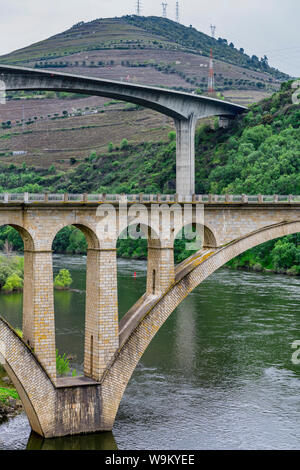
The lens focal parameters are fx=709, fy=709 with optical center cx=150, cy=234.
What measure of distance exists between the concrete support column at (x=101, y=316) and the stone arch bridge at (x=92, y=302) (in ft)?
0.14

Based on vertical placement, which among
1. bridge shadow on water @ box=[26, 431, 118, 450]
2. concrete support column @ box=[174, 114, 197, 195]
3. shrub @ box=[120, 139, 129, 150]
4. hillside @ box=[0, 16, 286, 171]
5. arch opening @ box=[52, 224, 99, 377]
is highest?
hillside @ box=[0, 16, 286, 171]

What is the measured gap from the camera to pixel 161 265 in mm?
32219

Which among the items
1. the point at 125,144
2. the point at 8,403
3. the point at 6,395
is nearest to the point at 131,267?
the point at 6,395

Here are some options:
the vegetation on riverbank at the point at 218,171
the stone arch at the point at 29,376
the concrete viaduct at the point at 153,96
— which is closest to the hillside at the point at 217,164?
the vegetation on riverbank at the point at 218,171

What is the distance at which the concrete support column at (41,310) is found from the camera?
28000mm

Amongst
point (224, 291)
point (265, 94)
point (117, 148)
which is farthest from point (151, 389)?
point (265, 94)

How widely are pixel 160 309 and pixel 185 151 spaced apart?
39.7 meters

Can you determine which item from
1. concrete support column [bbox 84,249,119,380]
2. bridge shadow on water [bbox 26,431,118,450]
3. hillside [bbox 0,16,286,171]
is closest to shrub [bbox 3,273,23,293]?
concrete support column [bbox 84,249,119,380]

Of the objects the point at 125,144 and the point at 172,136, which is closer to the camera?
the point at 172,136

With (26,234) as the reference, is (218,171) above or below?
above

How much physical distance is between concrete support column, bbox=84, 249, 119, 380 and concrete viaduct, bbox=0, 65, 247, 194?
88.4 feet

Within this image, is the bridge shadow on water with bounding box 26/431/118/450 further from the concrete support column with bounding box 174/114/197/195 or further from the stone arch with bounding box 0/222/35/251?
the concrete support column with bounding box 174/114/197/195

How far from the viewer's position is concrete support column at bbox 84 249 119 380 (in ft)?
96.7

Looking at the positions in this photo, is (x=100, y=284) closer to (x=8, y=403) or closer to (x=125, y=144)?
(x=8, y=403)
